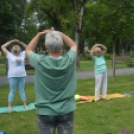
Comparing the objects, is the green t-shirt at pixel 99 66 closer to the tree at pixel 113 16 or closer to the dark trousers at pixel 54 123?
the tree at pixel 113 16

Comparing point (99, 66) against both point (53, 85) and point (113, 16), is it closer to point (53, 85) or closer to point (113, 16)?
point (113, 16)

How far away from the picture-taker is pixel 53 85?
2.28 metres

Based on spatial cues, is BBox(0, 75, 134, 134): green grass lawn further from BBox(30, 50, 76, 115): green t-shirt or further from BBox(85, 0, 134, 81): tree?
BBox(85, 0, 134, 81): tree

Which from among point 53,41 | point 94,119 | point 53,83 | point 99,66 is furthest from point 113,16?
point 53,83

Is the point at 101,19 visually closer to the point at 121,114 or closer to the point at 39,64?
the point at 121,114

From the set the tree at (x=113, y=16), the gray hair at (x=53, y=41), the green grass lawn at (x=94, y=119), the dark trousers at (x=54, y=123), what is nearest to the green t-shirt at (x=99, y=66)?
the green grass lawn at (x=94, y=119)

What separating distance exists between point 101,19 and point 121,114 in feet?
18.8

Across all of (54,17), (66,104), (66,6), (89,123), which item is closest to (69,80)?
(66,104)

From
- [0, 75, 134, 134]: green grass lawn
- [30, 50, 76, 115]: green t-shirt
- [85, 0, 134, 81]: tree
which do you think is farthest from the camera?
[85, 0, 134, 81]: tree

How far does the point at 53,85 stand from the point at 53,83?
2cm

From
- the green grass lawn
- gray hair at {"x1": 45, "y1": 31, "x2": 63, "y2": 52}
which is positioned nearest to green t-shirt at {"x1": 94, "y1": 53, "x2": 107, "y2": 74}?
the green grass lawn

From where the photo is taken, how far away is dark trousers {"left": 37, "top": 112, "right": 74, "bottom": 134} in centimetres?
233

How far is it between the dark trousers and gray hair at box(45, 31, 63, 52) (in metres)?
0.72

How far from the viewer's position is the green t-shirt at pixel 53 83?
7.42 feet
